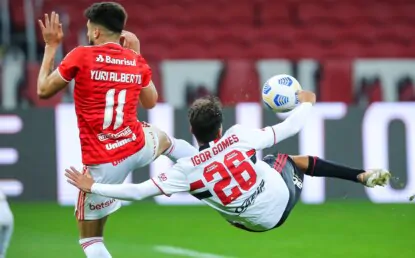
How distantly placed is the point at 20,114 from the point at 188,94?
2431 mm

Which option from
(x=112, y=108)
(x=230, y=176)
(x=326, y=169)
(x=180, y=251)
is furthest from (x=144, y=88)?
(x=180, y=251)

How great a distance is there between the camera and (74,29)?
49.2ft

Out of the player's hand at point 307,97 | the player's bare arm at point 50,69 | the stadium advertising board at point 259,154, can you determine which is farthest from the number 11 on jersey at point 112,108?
the stadium advertising board at point 259,154

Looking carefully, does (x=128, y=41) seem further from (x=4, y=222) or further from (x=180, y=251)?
(x=180, y=251)

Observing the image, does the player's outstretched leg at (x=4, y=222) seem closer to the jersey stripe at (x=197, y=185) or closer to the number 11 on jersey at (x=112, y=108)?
the number 11 on jersey at (x=112, y=108)

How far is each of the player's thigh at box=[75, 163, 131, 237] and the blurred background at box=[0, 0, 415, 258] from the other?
1.68 m

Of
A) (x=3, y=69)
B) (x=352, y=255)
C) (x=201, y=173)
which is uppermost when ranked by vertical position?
(x=3, y=69)

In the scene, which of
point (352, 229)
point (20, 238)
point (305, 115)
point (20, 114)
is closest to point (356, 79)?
point (352, 229)

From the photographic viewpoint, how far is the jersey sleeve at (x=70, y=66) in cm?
602

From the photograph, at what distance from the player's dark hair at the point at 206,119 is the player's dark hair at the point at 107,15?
75cm

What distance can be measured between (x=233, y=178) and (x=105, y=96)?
955 mm

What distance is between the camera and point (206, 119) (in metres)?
5.90

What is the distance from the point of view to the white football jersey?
235 inches

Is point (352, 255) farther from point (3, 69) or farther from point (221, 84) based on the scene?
point (3, 69)
